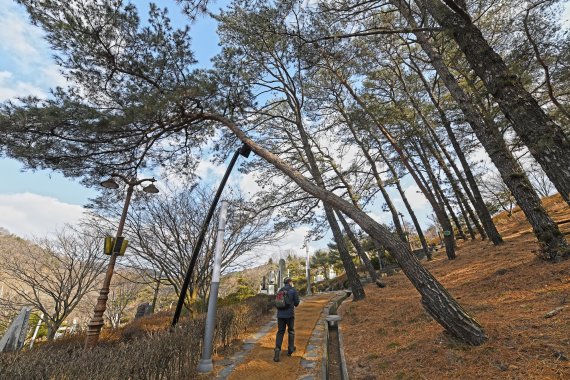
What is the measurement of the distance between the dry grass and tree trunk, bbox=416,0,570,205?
1.76 m

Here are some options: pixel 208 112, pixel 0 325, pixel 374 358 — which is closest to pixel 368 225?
pixel 374 358

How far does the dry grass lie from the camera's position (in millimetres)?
2861

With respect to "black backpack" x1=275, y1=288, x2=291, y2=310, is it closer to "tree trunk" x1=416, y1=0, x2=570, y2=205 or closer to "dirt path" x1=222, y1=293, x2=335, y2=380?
"dirt path" x1=222, y1=293, x2=335, y2=380

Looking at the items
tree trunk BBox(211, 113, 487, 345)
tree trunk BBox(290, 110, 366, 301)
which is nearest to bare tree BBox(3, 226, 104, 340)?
tree trunk BBox(290, 110, 366, 301)

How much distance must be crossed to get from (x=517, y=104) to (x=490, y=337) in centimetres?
328

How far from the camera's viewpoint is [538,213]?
5.48 meters

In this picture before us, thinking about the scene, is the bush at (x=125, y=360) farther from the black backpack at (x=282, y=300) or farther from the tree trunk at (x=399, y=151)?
the tree trunk at (x=399, y=151)

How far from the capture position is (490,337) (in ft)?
11.5

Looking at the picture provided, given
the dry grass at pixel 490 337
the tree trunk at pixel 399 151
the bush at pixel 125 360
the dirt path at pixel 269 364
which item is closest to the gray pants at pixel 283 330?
the dirt path at pixel 269 364

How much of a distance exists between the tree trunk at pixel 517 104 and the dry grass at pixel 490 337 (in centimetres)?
176

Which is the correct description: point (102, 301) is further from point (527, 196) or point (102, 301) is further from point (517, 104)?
point (527, 196)

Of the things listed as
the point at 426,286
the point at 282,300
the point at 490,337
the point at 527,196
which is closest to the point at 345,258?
the point at 282,300

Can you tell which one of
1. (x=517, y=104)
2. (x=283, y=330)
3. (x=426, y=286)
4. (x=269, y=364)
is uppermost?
(x=517, y=104)

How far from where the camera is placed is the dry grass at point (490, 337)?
2861 millimetres
